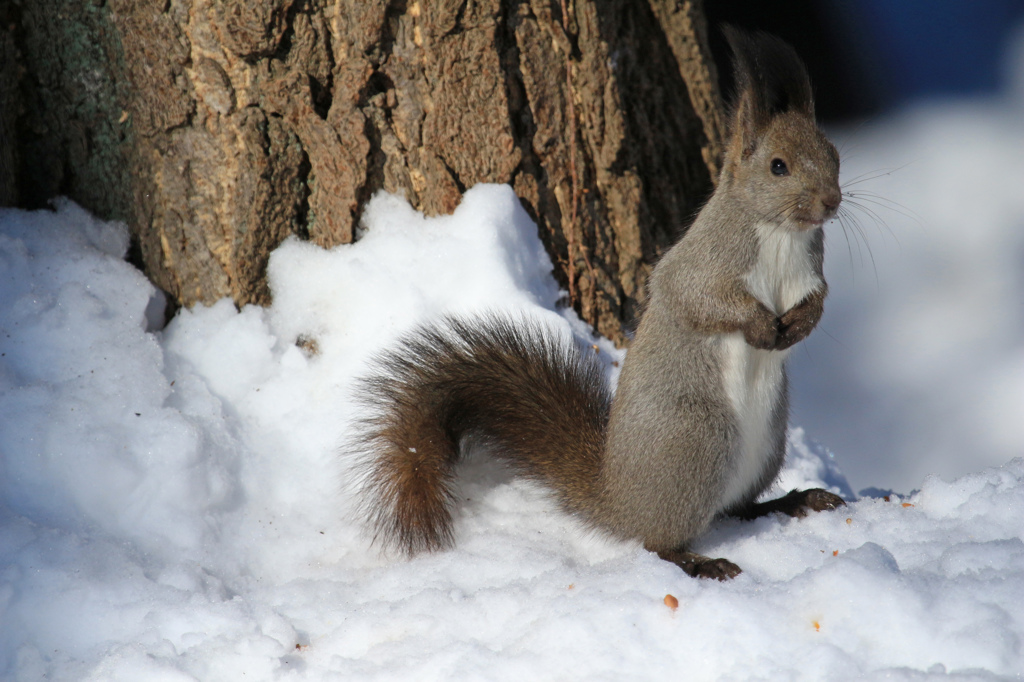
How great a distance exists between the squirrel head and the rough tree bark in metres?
0.58

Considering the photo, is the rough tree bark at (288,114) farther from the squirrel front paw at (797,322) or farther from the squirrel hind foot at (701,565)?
the squirrel hind foot at (701,565)

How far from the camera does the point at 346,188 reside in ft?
6.07

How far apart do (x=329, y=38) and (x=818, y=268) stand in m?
1.19

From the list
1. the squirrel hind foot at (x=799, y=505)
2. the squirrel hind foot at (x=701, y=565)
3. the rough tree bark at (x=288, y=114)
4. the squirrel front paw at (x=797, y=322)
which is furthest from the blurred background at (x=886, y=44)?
the squirrel hind foot at (x=701, y=565)

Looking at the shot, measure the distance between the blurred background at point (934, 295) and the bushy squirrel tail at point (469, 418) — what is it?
1796 millimetres

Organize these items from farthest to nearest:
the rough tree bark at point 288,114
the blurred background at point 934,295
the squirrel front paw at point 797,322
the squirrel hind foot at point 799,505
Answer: the blurred background at point 934,295, the rough tree bark at point 288,114, the squirrel hind foot at point 799,505, the squirrel front paw at point 797,322

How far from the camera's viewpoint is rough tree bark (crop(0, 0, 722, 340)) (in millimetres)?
1756

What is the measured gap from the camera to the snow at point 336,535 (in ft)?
3.51

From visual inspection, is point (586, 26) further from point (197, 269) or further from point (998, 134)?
point (998, 134)

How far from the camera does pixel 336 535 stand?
1.53 metres

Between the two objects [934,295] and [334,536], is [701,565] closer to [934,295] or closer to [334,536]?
[334,536]

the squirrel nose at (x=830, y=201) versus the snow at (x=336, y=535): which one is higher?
the squirrel nose at (x=830, y=201)

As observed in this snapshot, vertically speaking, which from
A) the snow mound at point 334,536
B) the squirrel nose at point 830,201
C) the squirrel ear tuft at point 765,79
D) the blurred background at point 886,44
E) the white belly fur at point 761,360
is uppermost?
the blurred background at point 886,44

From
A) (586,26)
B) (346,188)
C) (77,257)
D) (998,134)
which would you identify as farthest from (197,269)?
(998,134)
